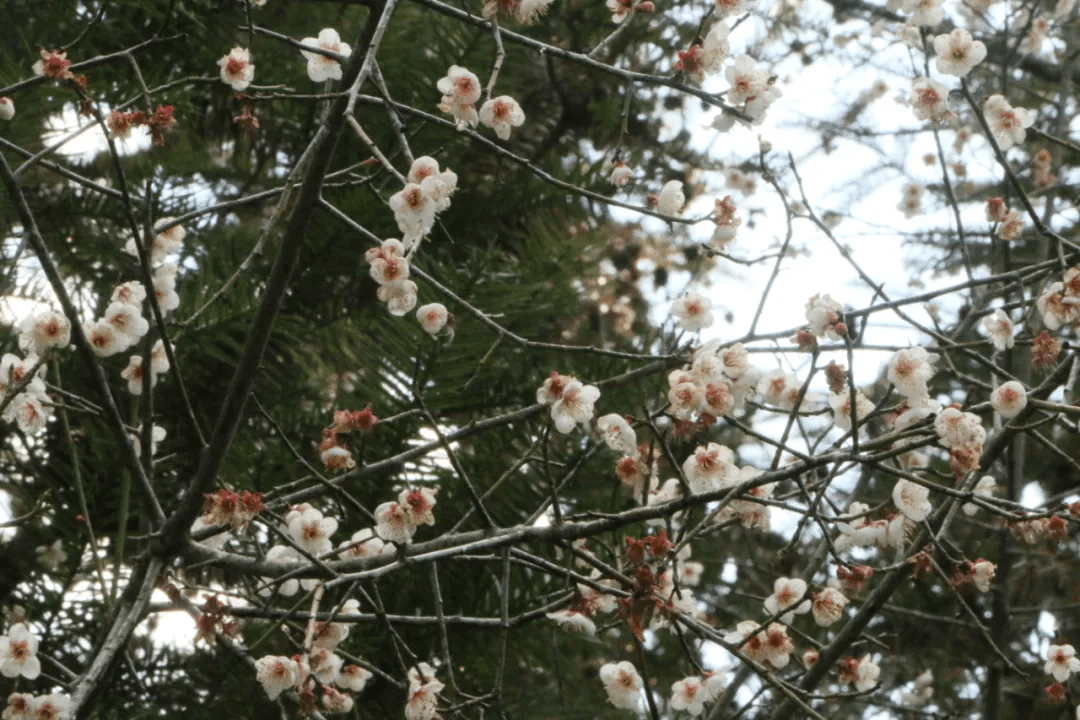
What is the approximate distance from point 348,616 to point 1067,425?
1.14 metres

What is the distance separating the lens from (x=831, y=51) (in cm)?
483

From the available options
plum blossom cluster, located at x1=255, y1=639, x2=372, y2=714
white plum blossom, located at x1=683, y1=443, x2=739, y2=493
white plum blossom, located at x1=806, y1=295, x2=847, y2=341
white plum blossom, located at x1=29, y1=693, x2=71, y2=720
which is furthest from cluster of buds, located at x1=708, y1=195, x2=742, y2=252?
white plum blossom, located at x1=29, y1=693, x2=71, y2=720

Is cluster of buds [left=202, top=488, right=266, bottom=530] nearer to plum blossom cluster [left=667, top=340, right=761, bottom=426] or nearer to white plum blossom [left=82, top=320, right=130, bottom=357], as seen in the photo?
white plum blossom [left=82, top=320, right=130, bottom=357]

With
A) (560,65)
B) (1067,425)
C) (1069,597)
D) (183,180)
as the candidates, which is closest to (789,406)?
(1067,425)

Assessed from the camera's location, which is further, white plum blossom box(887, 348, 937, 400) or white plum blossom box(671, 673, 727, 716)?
white plum blossom box(671, 673, 727, 716)

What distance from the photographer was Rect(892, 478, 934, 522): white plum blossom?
176cm

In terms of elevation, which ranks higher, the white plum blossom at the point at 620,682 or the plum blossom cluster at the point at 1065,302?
the plum blossom cluster at the point at 1065,302

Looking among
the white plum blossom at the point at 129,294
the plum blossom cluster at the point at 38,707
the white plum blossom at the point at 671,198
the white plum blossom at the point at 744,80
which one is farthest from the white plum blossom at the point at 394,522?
the white plum blossom at the point at 744,80

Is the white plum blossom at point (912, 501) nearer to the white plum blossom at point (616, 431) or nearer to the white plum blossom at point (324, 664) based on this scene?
the white plum blossom at point (616, 431)

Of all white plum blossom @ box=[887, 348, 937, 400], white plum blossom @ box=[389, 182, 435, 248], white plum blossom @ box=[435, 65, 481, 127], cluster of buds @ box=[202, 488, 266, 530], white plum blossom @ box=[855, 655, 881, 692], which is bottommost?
cluster of buds @ box=[202, 488, 266, 530]

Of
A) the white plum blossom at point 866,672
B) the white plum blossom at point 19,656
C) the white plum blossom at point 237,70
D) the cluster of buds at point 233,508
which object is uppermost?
the white plum blossom at point 237,70

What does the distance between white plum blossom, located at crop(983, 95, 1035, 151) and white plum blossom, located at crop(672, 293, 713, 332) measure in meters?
1.00

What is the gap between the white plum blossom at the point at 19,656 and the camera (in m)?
1.70

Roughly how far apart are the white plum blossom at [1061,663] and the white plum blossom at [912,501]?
86 cm
